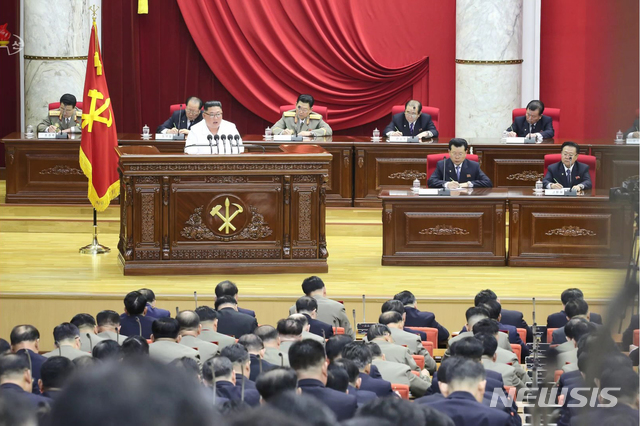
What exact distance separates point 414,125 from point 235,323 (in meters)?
5.33

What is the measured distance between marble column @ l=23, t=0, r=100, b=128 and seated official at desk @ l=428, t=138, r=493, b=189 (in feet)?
16.6

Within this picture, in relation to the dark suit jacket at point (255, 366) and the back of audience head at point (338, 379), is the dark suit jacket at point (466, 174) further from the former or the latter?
the back of audience head at point (338, 379)

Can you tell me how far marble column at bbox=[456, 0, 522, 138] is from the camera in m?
11.3

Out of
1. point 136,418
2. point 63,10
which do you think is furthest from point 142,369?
point 63,10

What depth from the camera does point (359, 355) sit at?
402 cm

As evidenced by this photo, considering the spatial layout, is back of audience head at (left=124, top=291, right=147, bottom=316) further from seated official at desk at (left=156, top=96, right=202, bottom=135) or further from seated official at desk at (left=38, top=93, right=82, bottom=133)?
seated official at desk at (left=38, top=93, right=82, bottom=133)

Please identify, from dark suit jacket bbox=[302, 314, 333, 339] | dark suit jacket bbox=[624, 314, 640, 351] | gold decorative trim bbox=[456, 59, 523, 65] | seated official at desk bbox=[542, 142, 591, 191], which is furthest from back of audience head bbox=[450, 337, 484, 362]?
gold decorative trim bbox=[456, 59, 523, 65]

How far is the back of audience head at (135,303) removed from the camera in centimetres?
544

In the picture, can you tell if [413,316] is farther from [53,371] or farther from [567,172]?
[567,172]

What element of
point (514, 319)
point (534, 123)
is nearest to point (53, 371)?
point (514, 319)

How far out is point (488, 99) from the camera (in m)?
11.5

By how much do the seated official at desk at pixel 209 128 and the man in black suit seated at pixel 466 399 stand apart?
14.9 feet

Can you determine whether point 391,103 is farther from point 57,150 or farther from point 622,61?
point 622,61

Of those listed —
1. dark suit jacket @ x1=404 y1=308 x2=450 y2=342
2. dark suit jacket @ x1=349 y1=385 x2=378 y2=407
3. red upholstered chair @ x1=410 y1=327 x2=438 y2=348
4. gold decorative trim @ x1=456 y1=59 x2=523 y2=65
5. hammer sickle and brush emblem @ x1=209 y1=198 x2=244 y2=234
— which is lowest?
red upholstered chair @ x1=410 y1=327 x2=438 y2=348
